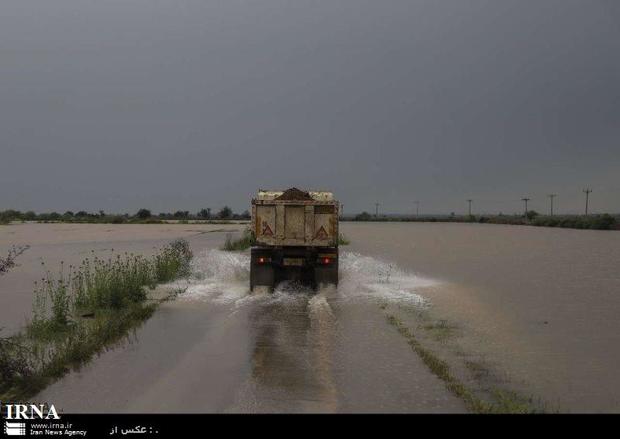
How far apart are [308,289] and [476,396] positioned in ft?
36.0

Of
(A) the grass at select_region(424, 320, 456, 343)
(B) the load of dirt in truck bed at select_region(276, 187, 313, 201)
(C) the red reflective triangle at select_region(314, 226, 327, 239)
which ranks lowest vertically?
(A) the grass at select_region(424, 320, 456, 343)

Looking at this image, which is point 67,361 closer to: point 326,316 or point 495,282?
point 326,316

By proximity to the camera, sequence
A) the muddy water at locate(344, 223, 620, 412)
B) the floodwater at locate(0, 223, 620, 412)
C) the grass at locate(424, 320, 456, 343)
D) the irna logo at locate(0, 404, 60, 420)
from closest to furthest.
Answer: the irna logo at locate(0, 404, 60, 420)
the floodwater at locate(0, 223, 620, 412)
the muddy water at locate(344, 223, 620, 412)
the grass at locate(424, 320, 456, 343)

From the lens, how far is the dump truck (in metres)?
17.8

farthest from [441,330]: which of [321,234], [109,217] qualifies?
[109,217]

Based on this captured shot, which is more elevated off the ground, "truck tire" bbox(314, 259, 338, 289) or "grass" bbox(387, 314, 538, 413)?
"truck tire" bbox(314, 259, 338, 289)

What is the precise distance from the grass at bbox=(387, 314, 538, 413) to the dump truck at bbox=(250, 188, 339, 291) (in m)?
8.18

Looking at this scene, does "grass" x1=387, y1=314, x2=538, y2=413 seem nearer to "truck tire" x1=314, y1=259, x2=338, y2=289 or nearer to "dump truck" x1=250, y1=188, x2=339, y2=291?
"truck tire" x1=314, y1=259, x2=338, y2=289

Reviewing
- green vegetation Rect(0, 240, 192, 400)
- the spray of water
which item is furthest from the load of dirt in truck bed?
green vegetation Rect(0, 240, 192, 400)

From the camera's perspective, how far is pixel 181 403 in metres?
7.15

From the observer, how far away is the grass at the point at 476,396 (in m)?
6.95
